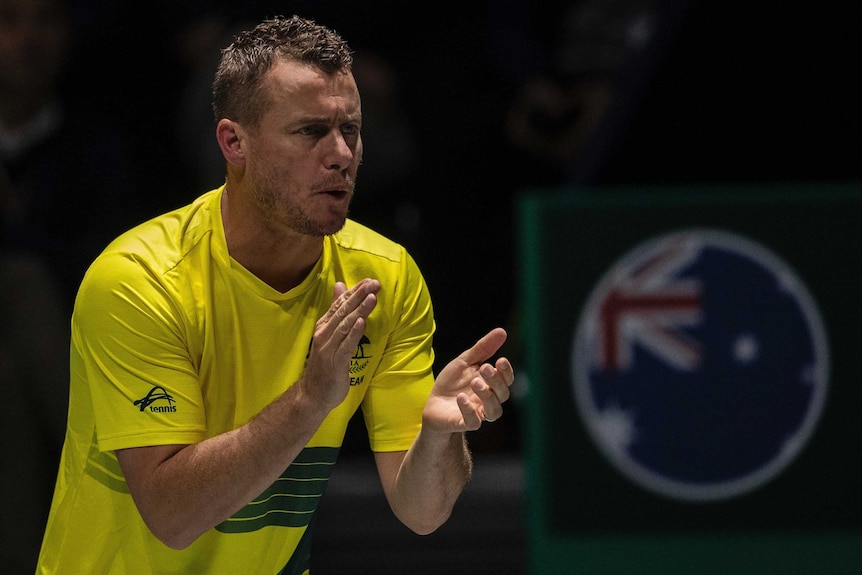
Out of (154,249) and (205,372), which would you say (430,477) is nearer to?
(205,372)

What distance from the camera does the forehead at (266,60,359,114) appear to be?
288 centimetres

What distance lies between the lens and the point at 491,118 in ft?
20.5

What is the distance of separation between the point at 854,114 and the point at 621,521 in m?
1.79

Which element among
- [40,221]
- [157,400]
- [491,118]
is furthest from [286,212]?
[491,118]

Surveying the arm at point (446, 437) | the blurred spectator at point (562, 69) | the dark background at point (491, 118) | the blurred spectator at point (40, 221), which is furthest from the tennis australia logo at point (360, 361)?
the blurred spectator at point (562, 69)

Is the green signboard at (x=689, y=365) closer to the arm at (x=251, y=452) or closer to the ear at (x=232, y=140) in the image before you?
the ear at (x=232, y=140)

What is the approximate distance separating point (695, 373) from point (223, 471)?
8.20 ft

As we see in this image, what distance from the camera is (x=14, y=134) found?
18.4 feet

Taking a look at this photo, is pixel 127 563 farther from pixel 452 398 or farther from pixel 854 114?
pixel 854 114

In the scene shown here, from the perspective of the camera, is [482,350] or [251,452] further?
[482,350]

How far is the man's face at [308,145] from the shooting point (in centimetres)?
288

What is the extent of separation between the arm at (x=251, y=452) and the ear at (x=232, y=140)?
467mm

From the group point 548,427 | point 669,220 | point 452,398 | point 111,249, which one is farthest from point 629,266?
point 111,249

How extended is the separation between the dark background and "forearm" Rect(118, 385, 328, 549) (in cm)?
235
